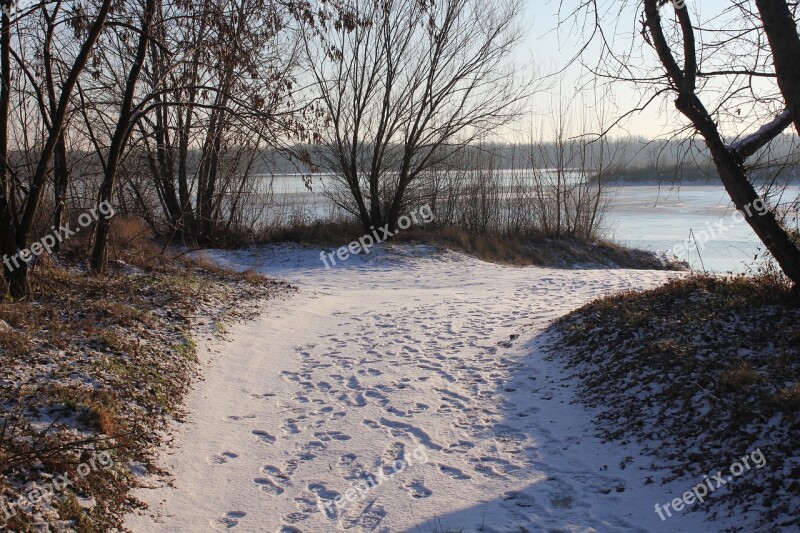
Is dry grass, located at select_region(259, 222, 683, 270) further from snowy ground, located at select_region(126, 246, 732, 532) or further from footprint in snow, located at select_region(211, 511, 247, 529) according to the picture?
footprint in snow, located at select_region(211, 511, 247, 529)

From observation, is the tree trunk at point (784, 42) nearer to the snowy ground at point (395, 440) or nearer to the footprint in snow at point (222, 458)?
the snowy ground at point (395, 440)

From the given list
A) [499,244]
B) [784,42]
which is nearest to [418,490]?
[784,42]

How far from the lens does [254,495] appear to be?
4.63m

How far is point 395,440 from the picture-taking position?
562 cm

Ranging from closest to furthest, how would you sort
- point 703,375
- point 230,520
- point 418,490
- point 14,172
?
point 230,520 → point 418,490 → point 703,375 → point 14,172

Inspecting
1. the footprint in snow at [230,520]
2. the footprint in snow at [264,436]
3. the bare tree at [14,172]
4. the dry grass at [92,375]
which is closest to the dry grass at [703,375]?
the footprint in snow at [264,436]

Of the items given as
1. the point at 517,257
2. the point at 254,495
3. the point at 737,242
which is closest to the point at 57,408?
the point at 254,495

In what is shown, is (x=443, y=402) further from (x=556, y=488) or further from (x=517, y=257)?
(x=517, y=257)

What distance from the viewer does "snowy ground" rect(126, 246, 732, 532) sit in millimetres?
4328


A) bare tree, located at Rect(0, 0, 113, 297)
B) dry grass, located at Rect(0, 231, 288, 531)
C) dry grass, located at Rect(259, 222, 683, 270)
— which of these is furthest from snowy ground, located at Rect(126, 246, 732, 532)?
dry grass, located at Rect(259, 222, 683, 270)

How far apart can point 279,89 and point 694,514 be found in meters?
7.71

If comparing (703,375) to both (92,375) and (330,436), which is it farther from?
(92,375)

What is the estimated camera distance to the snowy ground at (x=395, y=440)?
4328 mm

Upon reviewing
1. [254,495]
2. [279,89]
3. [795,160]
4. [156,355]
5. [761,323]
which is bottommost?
[254,495]
